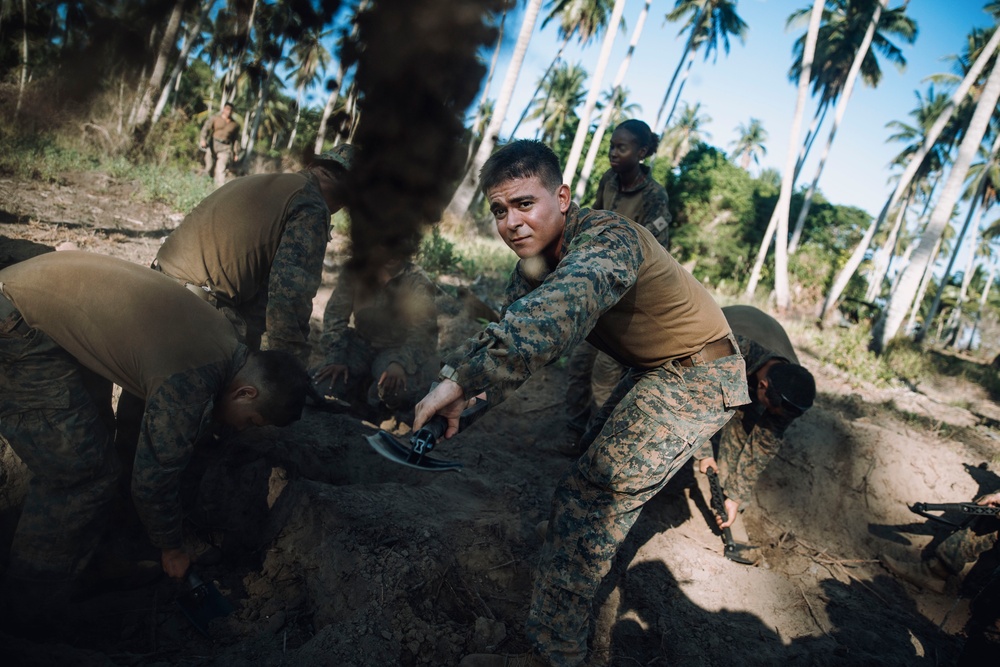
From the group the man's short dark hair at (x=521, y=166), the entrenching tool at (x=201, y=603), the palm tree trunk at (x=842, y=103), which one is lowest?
the entrenching tool at (x=201, y=603)

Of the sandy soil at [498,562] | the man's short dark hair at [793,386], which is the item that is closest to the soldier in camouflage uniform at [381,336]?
the sandy soil at [498,562]

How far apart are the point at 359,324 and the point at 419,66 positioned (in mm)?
2032

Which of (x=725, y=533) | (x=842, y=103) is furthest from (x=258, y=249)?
Result: (x=842, y=103)

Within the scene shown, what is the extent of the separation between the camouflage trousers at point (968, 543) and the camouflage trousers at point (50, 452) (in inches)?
200

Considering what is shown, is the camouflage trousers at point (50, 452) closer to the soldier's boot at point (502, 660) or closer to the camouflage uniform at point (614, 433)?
the soldier's boot at point (502, 660)

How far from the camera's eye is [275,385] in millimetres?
2271

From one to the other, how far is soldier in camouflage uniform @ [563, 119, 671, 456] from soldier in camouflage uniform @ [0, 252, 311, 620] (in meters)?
2.41

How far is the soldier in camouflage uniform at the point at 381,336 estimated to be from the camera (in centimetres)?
414

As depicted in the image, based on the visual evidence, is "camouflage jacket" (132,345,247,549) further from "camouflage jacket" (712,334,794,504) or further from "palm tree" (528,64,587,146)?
"palm tree" (528,64,587,146)

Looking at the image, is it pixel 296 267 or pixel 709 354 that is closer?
pixel 709 354

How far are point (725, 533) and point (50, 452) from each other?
3.81 meters

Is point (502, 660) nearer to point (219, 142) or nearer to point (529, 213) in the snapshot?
point (529, 213)

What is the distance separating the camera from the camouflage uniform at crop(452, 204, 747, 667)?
5.83 ft

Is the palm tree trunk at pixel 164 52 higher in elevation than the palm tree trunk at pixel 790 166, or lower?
lower
